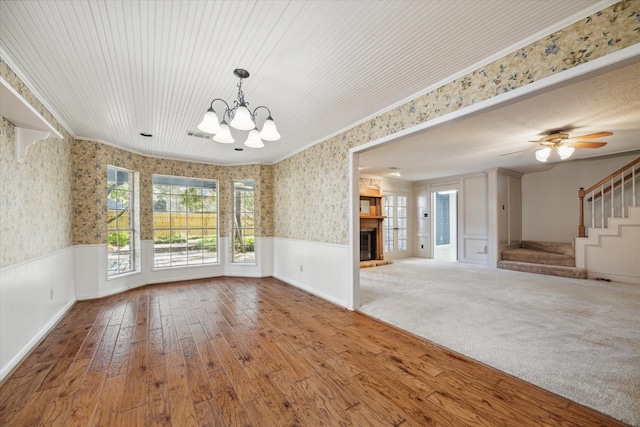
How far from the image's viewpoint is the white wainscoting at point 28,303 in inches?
83.0

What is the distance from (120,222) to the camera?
4664mm

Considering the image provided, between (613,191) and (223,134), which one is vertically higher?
(223,134)

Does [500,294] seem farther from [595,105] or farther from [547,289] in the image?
[595,105]

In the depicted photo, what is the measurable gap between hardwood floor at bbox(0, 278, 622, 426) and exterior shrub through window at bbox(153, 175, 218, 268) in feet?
7.32

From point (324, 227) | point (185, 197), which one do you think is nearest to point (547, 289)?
point (324, 227)

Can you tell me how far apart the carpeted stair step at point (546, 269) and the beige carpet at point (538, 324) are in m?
0.33

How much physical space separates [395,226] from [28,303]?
25.1 feet

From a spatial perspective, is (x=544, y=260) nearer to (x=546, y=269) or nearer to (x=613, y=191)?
(x=546, y=269)

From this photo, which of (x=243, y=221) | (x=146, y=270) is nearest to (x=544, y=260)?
(x=243, y=221)

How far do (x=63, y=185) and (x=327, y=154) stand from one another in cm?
377

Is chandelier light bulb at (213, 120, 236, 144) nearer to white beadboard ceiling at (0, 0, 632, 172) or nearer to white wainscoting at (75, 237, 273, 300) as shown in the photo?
white beadboard ceiling at (0, 0, 632, 172)

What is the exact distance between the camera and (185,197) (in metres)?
5.53

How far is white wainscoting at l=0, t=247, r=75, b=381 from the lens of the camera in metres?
2.11

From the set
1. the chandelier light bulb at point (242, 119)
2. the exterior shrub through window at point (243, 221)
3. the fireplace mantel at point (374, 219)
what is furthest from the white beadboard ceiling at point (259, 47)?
the fireplace mantel at point (374, 219)
